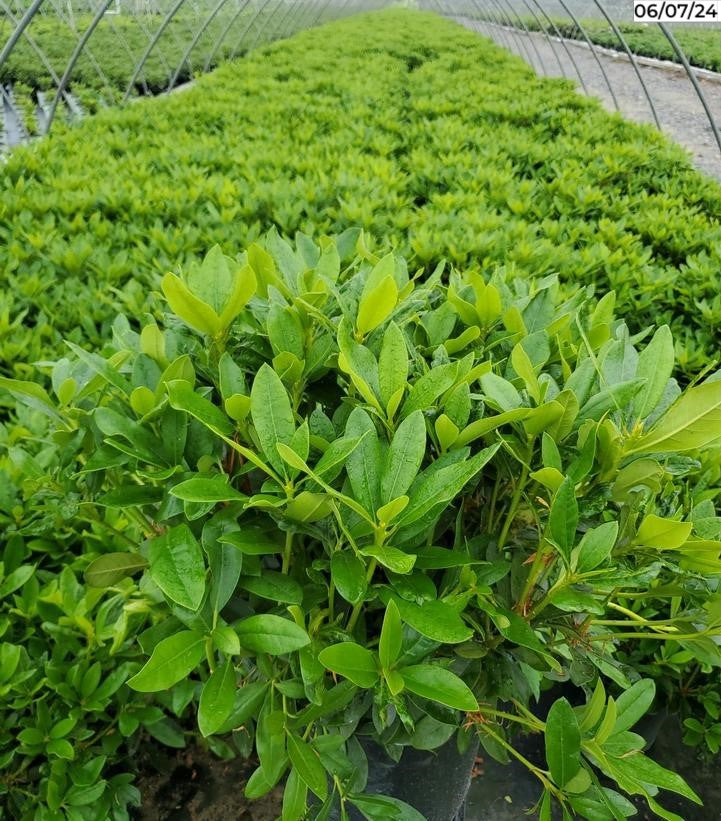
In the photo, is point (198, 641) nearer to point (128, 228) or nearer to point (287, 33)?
point (128, 228)

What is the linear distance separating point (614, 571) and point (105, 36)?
19.6 metres

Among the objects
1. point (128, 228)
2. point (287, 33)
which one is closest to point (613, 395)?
point (128, 228)

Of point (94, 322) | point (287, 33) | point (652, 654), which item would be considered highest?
point (287, 33)

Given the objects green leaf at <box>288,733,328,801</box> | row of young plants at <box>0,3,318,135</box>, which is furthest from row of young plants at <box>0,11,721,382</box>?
row of young plants at <box>0,3,318,135</box>

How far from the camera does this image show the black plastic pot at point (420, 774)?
4.18 feet

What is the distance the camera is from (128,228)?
296 cm

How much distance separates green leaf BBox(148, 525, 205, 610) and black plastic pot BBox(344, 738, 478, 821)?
2.25ft

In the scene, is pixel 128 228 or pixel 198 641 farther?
Result: pixel 128 228

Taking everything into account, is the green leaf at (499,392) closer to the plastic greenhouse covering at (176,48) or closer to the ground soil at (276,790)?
the ground soil at (276,790)

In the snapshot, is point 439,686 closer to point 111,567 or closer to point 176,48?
point 111,567

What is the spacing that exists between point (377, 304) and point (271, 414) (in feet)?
0.83

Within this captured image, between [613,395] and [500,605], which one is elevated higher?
[613,395]

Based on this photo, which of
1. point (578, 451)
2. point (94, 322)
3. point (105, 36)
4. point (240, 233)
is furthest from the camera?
point (105, 36)

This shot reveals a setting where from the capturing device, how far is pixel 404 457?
812mm
